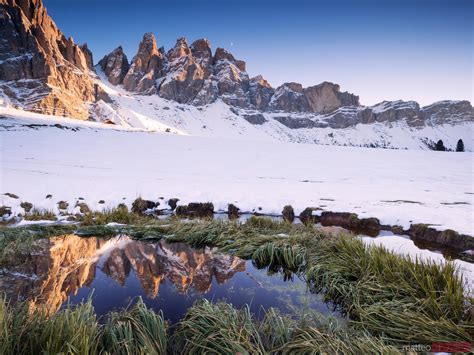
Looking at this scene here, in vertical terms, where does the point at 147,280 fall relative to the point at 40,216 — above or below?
below

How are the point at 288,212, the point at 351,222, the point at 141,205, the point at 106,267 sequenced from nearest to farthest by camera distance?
the point at 106,267 → the point at 351,222 → the point at 288,212 → the point at 141,205

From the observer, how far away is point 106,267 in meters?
5.61

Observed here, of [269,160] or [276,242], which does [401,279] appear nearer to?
[276,242]

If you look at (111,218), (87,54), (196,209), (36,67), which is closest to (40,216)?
(111,218)

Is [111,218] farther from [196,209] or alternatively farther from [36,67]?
[36,67]

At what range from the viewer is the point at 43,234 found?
7.39 meters

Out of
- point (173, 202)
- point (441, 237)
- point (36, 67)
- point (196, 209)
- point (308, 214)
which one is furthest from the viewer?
point (36, 67)

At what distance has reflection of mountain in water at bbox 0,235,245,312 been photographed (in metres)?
4.59

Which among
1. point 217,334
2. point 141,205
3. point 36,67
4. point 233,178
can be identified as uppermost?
point 36,67

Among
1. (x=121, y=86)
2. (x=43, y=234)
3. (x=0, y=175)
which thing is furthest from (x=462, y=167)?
(x=121, y=86)

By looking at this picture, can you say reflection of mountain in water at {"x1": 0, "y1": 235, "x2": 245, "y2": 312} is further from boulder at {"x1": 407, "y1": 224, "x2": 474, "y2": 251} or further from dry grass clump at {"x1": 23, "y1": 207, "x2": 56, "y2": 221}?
boulder at {"x1": 407, "y1": 224, "x2": 474, "y2": 251}

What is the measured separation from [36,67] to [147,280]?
487ft

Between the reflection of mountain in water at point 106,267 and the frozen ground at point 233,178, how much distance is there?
473 cm

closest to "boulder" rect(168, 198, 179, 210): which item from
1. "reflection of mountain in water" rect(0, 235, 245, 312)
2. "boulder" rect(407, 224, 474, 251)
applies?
"reflection of mountain in water" rect(0, 235, 245, 312)
